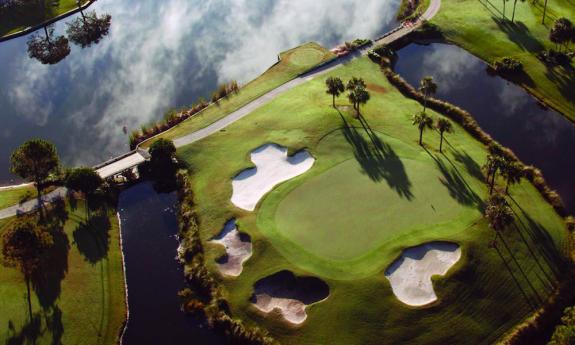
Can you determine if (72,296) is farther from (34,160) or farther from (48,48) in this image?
(48,48)

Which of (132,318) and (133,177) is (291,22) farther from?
(132,318)

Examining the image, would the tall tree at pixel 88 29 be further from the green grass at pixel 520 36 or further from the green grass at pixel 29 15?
the green grass at pixel 520 36

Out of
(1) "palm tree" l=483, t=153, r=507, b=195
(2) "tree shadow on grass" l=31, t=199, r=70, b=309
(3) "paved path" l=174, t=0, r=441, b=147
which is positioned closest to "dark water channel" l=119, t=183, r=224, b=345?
(2) "tree shadow on grass" l=31, t=199, r=70, b=309

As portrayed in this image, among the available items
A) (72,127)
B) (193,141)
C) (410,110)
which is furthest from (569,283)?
(72,127)

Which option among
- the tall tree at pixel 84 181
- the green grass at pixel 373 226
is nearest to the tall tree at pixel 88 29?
the green grass at pixel 373 226

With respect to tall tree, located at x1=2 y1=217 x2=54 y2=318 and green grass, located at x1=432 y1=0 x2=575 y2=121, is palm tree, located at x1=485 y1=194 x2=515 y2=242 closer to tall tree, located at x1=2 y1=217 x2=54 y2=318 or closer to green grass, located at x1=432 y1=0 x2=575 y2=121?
green grass, located at x1=432 y1=0 x2=575 y2=121

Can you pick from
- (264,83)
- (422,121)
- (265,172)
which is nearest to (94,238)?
(265,172)
